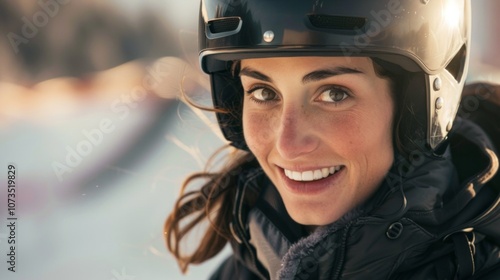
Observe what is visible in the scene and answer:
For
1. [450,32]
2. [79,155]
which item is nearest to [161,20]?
[79,155]

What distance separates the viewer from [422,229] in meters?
1.73

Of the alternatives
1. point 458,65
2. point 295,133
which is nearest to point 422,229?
point 295,133

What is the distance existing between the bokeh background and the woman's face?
96 centimetres

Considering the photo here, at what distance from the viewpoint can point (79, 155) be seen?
4156mm

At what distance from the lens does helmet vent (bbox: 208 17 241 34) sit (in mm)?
1793

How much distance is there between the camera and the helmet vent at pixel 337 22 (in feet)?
5.49

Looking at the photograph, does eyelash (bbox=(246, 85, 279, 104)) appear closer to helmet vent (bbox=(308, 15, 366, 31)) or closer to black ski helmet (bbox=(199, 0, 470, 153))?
black ski helmet (bbox=(199, 0, 470, 153))

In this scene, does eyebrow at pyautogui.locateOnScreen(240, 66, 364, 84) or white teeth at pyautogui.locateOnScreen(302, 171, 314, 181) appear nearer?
eyebrow at pyautogui.locateOnScreen(240, 66, 364, 84)

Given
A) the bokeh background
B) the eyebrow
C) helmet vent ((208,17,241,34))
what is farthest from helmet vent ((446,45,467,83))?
the bokeh background

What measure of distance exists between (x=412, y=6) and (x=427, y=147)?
0.40 m

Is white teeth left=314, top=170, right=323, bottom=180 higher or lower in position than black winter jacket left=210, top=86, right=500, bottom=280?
higher

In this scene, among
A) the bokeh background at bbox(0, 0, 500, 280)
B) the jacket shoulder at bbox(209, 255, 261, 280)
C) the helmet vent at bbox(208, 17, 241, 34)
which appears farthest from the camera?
the bokeh background at bbox(0, 0, 500, 280)

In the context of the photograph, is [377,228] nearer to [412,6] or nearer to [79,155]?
[412,6]

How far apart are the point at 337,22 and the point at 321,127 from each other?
276 millimetres
